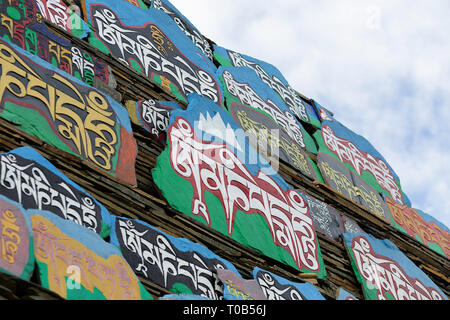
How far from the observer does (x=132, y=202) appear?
4953mm

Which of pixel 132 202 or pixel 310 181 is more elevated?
pixel 310 181

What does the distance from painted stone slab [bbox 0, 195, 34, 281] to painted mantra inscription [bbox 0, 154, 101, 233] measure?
18 cm

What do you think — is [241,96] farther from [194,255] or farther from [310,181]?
[194,255]

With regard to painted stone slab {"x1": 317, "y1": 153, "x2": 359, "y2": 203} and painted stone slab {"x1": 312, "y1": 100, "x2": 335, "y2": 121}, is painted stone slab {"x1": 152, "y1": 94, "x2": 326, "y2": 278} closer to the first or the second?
painted stone slab {"x1": 317, "y1": 153, "x2": 359, "y2": 203}

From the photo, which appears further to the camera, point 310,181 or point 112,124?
point 310,181

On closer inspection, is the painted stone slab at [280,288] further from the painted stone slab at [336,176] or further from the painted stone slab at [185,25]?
the painted stone slab at [185,25]

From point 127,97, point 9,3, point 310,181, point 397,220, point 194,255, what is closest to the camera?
point 194,255

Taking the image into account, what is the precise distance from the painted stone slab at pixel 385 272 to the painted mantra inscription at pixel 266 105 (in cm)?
157

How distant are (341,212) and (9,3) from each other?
13.7ft

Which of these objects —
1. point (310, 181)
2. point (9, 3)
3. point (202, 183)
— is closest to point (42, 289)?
point (202, 183)

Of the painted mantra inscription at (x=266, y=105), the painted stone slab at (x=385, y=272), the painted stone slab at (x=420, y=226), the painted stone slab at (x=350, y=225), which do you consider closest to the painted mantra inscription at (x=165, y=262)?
the painted stone slab at (x=385, y=272)

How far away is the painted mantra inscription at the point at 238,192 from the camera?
5551 mm

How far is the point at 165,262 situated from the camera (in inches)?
180
